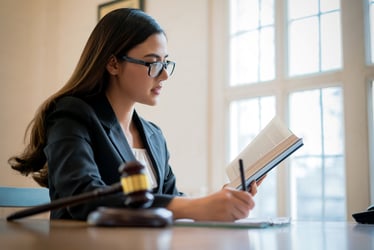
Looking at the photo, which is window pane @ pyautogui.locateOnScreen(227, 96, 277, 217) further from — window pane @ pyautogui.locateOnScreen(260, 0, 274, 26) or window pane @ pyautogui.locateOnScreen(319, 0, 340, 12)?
window pane @ pyautogui.locateOnScreen(319, 0, 340, 12)

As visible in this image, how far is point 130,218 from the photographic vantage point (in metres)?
0.75

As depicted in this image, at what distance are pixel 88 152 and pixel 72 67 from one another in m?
3.06

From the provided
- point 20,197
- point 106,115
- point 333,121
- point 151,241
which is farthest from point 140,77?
point 333,121

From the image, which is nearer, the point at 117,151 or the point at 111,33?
the point at 117,151

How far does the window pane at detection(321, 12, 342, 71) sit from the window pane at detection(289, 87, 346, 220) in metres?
0.15

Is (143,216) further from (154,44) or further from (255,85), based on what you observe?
(255,85)

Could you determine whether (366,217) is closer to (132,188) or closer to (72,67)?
(132,188)

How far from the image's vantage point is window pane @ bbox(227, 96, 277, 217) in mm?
2979

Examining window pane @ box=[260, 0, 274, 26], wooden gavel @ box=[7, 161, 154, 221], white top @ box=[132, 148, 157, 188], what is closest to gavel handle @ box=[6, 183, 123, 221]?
wooden gavel @ box=[7, 161, 154, 221]

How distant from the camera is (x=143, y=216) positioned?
0.75 metres

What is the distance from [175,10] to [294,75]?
0.98 meters

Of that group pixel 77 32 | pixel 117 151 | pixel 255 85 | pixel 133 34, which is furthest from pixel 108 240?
pixel 77 32

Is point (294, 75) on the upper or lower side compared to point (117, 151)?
upper

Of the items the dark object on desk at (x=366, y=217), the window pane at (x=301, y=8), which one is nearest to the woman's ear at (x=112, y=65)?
the dark object on desk at (x=366, y=217)
